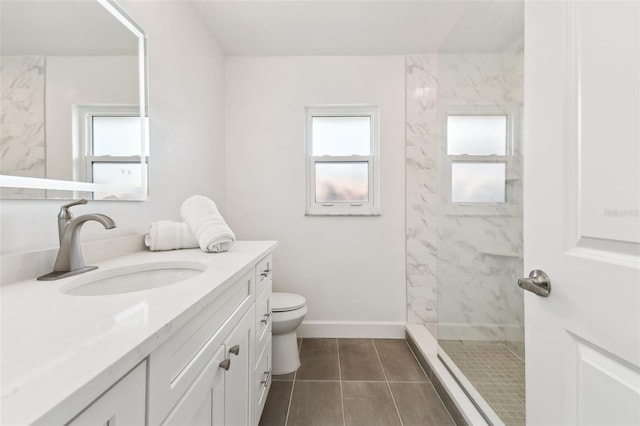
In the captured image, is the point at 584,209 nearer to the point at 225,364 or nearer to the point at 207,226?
the point at 225,364

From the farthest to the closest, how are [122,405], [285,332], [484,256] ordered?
[285,332]
[484,256]
[122,405]

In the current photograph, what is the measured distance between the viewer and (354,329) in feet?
7.36

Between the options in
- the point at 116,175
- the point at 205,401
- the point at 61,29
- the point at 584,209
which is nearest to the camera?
the point at 584,209

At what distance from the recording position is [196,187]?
181 centimetres

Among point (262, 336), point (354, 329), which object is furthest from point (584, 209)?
point (354, 329)

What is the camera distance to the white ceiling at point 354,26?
5.08ft

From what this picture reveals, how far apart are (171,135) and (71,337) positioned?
4.46 ft

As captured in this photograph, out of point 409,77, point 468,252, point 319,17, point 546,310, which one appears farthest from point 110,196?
point 409,77

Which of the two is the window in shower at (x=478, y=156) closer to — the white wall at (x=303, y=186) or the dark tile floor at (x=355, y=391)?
the white wall at (x=303, y=186)

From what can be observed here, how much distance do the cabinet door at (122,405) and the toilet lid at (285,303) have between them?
1.27m

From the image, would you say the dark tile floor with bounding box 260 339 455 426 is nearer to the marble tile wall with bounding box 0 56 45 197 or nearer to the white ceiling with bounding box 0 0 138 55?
the marble tile wall with bounding box 0 56 45 197

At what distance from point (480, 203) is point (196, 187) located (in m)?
1.80

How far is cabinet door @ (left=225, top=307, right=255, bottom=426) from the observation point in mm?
858

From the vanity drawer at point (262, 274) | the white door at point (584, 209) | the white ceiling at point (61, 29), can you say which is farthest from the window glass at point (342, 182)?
the white door at point (584, 209)
